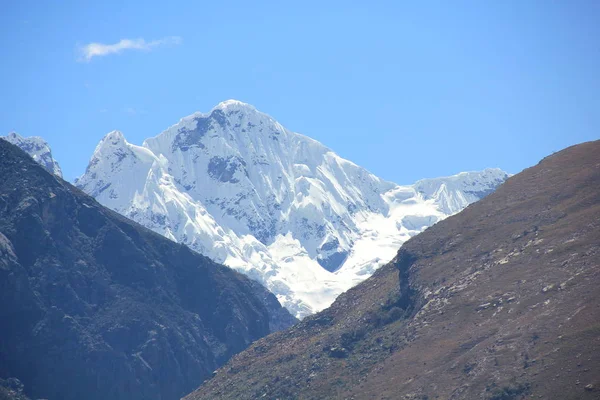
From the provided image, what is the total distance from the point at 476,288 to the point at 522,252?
10.8 meters

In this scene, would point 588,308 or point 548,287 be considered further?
point 548,287

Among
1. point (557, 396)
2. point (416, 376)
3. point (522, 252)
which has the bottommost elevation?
point (557, 396)

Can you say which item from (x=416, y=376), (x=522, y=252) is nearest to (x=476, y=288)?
(x=522, y=252)

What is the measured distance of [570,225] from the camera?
193250 mm

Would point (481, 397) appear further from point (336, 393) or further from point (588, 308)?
point (336, 393)

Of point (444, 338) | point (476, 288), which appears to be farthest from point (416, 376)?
point (476, 288)

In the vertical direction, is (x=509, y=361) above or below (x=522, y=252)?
below

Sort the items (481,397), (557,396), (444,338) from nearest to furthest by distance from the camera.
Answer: (557,396) → (481,397) → (444,338)

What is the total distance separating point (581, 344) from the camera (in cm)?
15638

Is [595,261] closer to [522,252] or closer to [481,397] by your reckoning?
[522,252]

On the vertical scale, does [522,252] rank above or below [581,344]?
above

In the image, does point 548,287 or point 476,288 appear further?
point 476,288

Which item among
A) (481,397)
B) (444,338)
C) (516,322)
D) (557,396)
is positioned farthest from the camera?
(444,338)

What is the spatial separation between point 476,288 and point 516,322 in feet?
66.8
